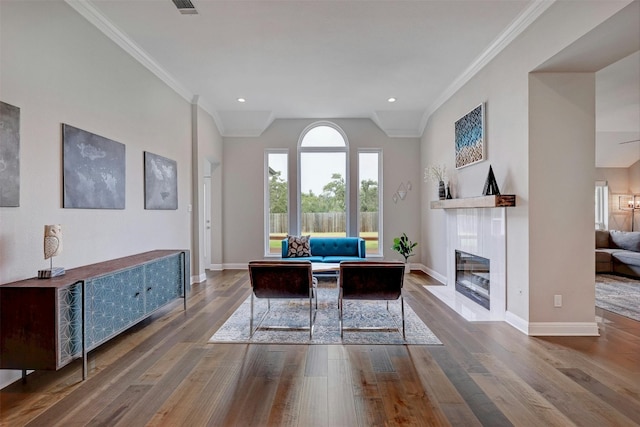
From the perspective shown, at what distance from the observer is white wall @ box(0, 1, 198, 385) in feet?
8.02

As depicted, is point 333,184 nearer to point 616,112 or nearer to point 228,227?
point 228,227

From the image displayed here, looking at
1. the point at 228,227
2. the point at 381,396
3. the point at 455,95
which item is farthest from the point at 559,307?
the point at 228,227

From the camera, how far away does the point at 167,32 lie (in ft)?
12.0

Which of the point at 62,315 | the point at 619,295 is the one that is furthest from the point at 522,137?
the point at 62,315

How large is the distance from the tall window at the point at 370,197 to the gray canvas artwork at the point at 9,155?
5.76m

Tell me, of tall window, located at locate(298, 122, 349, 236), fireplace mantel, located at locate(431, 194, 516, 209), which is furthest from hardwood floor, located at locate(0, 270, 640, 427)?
tall window, located at locate(298, 122, 349, 236)

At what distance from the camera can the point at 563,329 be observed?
10.9 feet

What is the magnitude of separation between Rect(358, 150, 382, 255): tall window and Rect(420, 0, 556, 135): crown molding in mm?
2034

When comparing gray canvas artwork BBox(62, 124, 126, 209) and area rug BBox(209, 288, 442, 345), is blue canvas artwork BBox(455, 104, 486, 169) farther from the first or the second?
gray canvas artwork BBox(62, 124, 126, 209)

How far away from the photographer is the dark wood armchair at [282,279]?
3346 mm

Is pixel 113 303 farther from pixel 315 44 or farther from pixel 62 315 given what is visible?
pixel 315 44

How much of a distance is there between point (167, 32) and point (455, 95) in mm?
4253

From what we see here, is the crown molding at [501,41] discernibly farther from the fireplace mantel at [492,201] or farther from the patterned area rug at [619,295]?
the patterned area rug at [619,295]

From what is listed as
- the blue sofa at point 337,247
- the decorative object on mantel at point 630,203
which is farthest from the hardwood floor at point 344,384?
the decorative object on mantel at point 630,203
